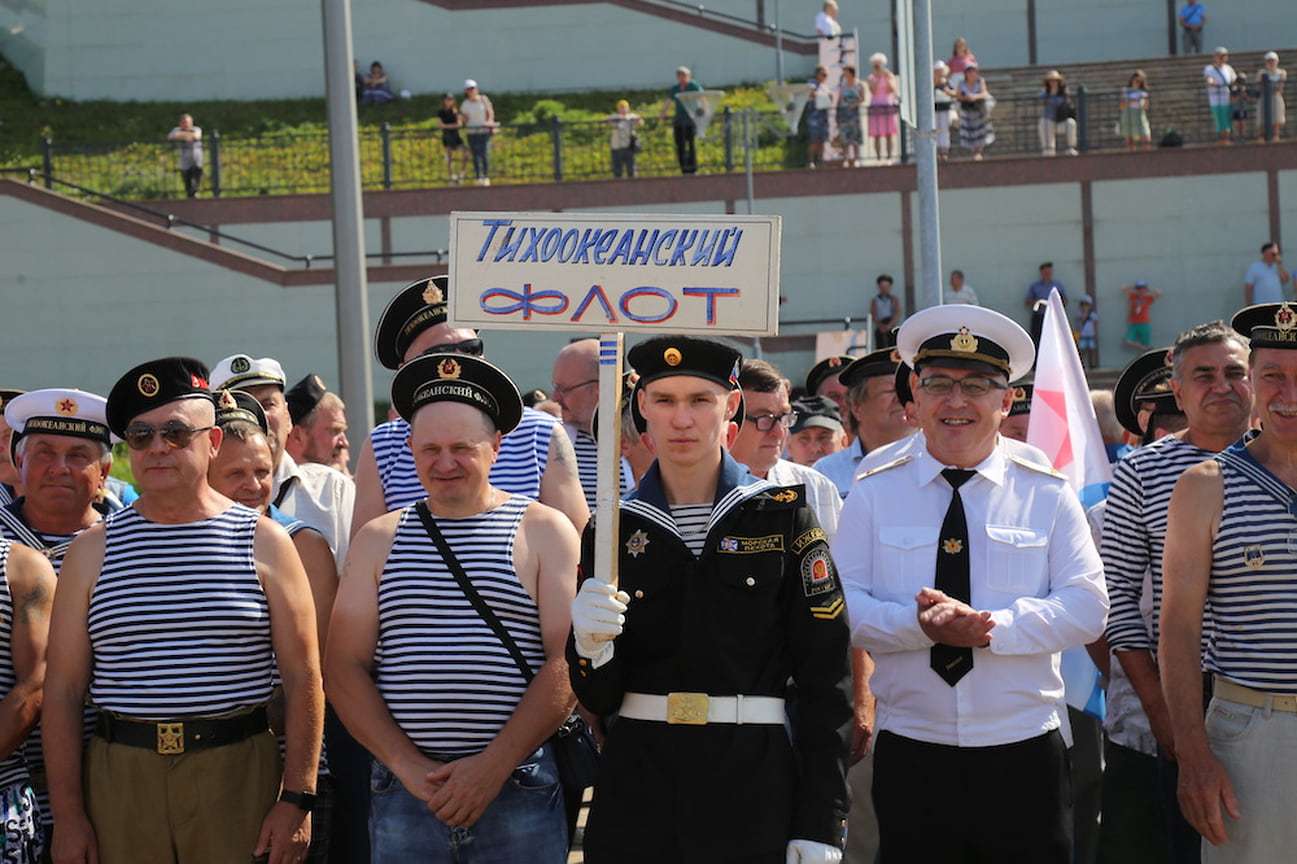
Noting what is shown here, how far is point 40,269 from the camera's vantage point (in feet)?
95.0

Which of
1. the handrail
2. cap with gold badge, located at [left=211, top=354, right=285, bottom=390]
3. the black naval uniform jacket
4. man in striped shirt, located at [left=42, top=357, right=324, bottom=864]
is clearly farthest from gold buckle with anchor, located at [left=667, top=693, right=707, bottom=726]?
the handrail

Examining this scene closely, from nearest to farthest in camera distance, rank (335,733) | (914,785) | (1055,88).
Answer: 1. (914,785)
2. (335,733)
3. (1055,88)

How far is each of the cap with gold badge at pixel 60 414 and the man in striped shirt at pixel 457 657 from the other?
1.32 meters

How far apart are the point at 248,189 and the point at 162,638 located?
85.9 feet

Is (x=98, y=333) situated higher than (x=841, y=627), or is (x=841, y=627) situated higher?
(x=98, y=333)

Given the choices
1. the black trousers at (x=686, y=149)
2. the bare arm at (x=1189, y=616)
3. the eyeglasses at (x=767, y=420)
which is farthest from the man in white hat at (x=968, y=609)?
the black trousers at (x=686, y=149)

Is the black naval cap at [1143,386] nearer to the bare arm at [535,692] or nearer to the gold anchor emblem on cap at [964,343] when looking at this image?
the gold anchor emblem on cap at [964,343]

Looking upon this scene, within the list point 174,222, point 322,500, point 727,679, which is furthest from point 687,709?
point 174,222

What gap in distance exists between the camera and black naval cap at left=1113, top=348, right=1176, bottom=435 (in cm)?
662

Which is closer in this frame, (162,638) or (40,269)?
(162,638)

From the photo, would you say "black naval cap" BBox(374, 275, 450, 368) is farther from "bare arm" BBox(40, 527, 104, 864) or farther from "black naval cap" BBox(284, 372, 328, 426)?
"black naval cap" BBox(284, 372, 328, 426)

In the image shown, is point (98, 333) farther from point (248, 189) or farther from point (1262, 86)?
point (1262, 86)

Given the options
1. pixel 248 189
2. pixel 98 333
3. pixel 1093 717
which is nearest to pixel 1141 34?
pixel 248 189

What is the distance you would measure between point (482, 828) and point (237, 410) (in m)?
2.08
